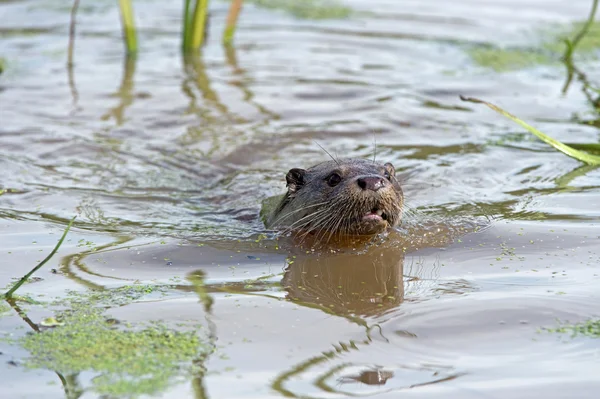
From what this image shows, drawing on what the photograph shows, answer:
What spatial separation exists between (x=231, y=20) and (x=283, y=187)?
12.4 ft

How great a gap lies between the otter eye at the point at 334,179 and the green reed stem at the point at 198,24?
157 inches

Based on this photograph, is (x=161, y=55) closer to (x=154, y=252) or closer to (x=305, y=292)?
(x=154, y=252)

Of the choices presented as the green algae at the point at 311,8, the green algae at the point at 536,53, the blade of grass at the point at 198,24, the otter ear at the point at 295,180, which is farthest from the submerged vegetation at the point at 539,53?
the otter ear at the point at 295,180

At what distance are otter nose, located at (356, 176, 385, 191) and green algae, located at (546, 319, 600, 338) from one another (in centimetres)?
145

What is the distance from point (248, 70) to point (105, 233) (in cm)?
444

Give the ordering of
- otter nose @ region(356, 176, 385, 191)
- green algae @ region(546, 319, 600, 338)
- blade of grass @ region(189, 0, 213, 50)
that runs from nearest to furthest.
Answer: green algae @ region(546, 319, 600, 338), otter nose @ region(356, 176, 385, 191), blade of grass @ region(189, 0, 213, 50)

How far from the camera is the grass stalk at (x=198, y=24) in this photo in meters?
8.52

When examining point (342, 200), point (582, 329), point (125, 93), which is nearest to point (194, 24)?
point (125, 93)

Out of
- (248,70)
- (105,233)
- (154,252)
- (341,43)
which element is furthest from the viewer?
(341,43)

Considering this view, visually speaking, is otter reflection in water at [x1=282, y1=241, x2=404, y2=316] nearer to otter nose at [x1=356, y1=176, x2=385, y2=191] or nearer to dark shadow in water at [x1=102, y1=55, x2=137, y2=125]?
otter nose at [x1=356, y1=176, x2=385, y2=191]

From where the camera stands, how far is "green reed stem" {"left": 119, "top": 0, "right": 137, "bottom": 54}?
8.66 m

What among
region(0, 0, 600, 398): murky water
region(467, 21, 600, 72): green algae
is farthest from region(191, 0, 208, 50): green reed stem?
region(467, 21, 600, 72): green algae

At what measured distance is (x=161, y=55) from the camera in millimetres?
9539

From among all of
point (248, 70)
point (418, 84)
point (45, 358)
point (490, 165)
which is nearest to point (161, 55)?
point (248, 70)
